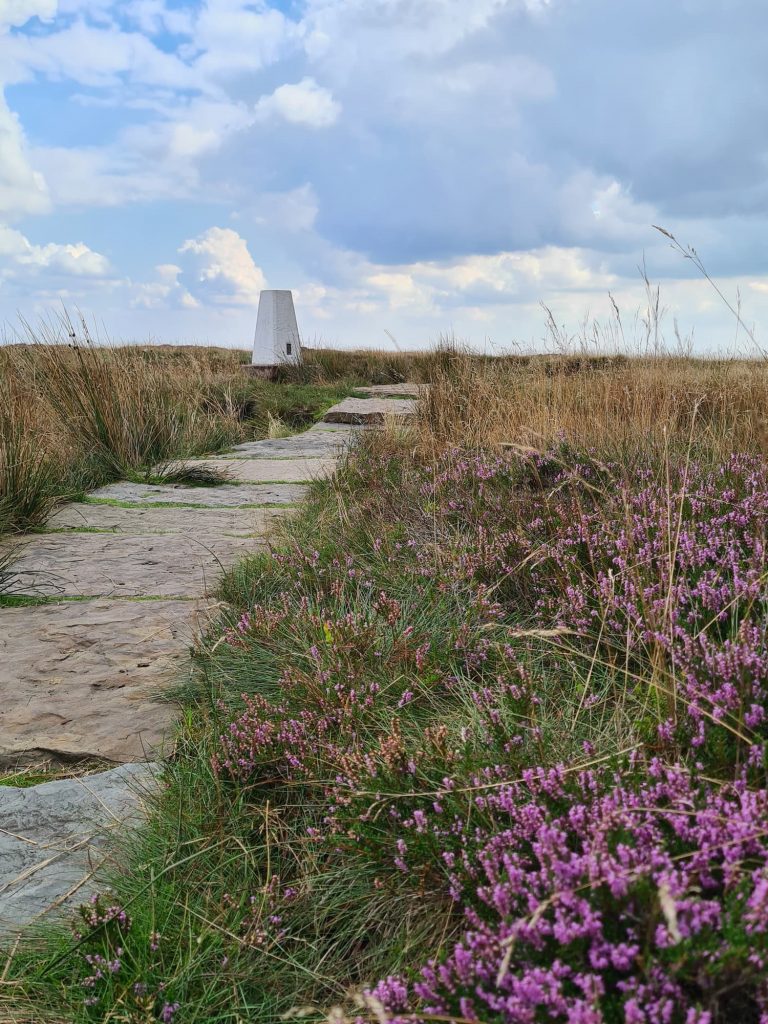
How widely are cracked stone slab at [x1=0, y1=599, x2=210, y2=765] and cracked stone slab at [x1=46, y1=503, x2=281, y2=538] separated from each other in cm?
114

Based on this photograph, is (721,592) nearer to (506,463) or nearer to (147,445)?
(506,463)

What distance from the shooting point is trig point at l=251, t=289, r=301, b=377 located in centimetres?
1445

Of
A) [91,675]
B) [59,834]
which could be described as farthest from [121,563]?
[59,834]

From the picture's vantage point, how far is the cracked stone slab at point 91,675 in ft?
7.69

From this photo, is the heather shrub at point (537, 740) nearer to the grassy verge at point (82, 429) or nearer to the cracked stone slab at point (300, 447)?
the grassy verge at point (82, 429)

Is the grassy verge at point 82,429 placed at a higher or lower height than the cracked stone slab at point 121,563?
higher

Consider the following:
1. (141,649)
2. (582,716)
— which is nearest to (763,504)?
(582,716)

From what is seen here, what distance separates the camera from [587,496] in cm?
346

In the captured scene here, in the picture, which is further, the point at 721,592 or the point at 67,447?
the point at 67,447

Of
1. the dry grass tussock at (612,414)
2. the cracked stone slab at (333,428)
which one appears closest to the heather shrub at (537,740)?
the dry grass tussock at (612,414)

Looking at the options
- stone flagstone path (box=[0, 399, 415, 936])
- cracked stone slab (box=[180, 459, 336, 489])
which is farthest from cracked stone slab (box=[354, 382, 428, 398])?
stone flagstone path (box=[0, 399, 415, 936])

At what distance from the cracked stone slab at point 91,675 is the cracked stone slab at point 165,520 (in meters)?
1.14

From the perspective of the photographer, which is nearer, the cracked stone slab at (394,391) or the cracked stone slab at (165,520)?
the cracked stone slab at (165,520)

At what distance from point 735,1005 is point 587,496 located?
2513mm
